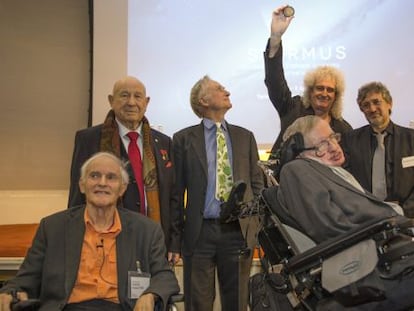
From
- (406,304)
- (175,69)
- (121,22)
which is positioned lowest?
(406,304)

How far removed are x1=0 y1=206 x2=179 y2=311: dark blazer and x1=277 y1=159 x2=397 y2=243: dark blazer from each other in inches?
23.0

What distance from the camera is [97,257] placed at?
6.71 ft

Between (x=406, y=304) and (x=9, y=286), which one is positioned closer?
(x=406, y=304)

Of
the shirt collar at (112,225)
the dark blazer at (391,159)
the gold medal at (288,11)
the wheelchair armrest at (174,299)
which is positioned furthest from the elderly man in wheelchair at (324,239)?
the gold medal at (288,11)

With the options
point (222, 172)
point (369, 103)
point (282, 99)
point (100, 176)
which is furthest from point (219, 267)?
point (369, 103)

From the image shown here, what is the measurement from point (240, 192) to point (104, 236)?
63 cm

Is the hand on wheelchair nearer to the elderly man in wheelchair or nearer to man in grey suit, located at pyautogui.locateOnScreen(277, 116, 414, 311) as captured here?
the elderly man in wheelchair

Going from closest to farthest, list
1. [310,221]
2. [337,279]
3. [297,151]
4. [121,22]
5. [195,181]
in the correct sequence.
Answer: [337,279] → [310,221] → [297,151] → [195,181] → [121,22]

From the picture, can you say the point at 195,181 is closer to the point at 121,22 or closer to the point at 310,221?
the point at 310,221

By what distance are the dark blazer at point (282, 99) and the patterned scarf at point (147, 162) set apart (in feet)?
2.57

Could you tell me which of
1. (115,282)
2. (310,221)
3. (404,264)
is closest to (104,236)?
(115,282)

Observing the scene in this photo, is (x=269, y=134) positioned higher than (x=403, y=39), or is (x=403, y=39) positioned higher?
(x=403, y=39)

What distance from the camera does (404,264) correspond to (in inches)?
67.5

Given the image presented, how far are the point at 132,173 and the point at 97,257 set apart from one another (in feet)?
1.80
